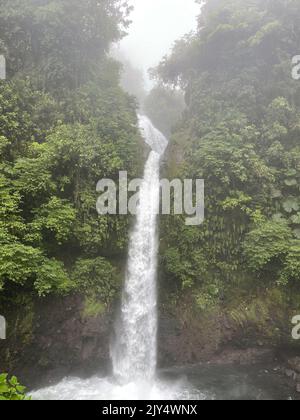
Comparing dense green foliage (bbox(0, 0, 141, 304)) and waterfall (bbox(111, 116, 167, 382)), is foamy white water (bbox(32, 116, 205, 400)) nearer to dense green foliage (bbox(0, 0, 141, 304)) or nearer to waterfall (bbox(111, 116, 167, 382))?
waterfall (bbox(111, 116, 167, 382))

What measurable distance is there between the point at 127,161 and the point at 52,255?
16.4 feet

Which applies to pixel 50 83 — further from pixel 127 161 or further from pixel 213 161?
pixel 213 161

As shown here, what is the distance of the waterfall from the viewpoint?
11.4 m

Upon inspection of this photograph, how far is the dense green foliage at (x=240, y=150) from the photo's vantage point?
12448mm

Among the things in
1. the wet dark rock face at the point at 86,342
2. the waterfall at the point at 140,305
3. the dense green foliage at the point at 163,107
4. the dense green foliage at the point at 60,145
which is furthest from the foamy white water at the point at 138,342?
the dense green foliage at the point at 163,107

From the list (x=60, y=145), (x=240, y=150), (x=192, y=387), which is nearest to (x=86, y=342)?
(x=192, y=387)

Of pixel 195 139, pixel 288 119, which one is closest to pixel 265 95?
pixel 288 119

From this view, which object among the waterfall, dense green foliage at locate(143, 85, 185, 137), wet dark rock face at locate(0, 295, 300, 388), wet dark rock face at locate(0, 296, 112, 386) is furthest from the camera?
dense green foliage at locate(143, 85, 185, 137)

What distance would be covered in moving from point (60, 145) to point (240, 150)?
7.24 metres

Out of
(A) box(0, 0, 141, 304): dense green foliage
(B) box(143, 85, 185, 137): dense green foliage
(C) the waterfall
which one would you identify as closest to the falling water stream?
(C) the waterfall

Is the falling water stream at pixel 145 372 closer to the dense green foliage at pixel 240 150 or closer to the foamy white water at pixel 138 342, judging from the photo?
the foamy white water at pixel 138 342

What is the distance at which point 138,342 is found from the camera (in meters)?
11.7

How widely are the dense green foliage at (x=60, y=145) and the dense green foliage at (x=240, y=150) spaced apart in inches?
108

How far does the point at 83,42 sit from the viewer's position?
17.3 meters
